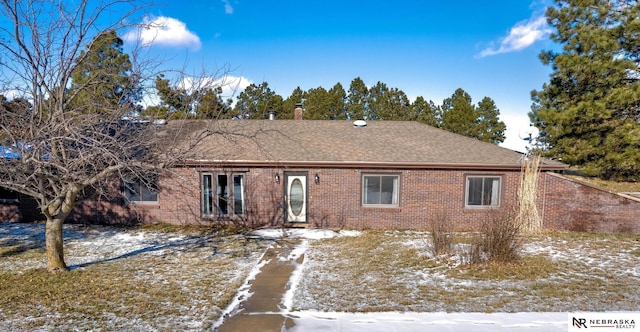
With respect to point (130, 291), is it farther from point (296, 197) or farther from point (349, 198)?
point (349, 198)

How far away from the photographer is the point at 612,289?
5.61 metres

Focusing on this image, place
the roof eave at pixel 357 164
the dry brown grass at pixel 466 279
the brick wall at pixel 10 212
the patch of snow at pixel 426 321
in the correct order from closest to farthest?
1. the patch of snow at pixel 426 321
2. the dry brown grass at pixel 466 279
3. the roof eave at pixel 357 164
4. the brick wall at pixel 10 212

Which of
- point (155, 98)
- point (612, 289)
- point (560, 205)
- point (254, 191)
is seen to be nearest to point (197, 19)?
point (155, 98)

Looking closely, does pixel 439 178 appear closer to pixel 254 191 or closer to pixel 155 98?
pixel 254 191

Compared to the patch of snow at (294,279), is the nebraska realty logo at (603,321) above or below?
above

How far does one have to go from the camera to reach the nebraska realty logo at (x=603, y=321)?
14.5 feet

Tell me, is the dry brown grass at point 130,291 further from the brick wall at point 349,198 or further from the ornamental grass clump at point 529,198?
the ornamental grass clump at point 529,198

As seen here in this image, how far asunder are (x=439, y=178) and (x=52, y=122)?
978 centimetres

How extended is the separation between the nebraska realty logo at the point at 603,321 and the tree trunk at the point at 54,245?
8879 mm

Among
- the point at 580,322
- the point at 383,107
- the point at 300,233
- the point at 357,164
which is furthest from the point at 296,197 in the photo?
the point at 383,107

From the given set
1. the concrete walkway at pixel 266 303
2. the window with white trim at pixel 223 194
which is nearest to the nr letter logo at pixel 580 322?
the concrete walkway at pixel 266 303

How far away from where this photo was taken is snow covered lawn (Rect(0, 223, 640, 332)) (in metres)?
4.57

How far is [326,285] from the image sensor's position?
19.1ft

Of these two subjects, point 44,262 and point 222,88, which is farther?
point 44,262
